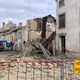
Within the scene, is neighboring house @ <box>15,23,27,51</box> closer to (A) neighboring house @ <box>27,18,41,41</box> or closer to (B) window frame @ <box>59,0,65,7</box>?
(A) neighboring house @ <box>27,18,41,41</box>

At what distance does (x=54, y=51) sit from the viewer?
35.0 metres

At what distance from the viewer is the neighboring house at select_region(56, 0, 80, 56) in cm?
2925

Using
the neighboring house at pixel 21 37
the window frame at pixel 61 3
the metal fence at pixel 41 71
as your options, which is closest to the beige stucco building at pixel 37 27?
the neighboring house at pixel 21 37

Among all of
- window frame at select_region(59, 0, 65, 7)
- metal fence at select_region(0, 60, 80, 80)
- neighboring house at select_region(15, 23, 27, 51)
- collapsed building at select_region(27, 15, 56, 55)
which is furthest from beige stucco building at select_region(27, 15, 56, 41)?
metal fence at select_region(0, 60, 80, 80)

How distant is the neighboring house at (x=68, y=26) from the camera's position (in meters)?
29.2

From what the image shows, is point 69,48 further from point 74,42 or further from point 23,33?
point 23,33

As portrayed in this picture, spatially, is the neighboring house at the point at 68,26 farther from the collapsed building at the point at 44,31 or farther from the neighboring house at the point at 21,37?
the neighboring house at the point at 21,37

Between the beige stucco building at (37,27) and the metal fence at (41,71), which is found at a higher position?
the beige stucco building at (37,27)

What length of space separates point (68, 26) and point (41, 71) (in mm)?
17360

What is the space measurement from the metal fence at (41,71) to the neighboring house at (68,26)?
1286 cm

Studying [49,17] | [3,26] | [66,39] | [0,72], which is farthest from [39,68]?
→ [3,26]

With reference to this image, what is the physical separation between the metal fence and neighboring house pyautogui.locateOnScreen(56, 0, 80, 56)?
42.2 feet

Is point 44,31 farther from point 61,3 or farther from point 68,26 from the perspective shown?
point 68,26

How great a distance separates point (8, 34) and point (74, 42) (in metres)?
43.2
